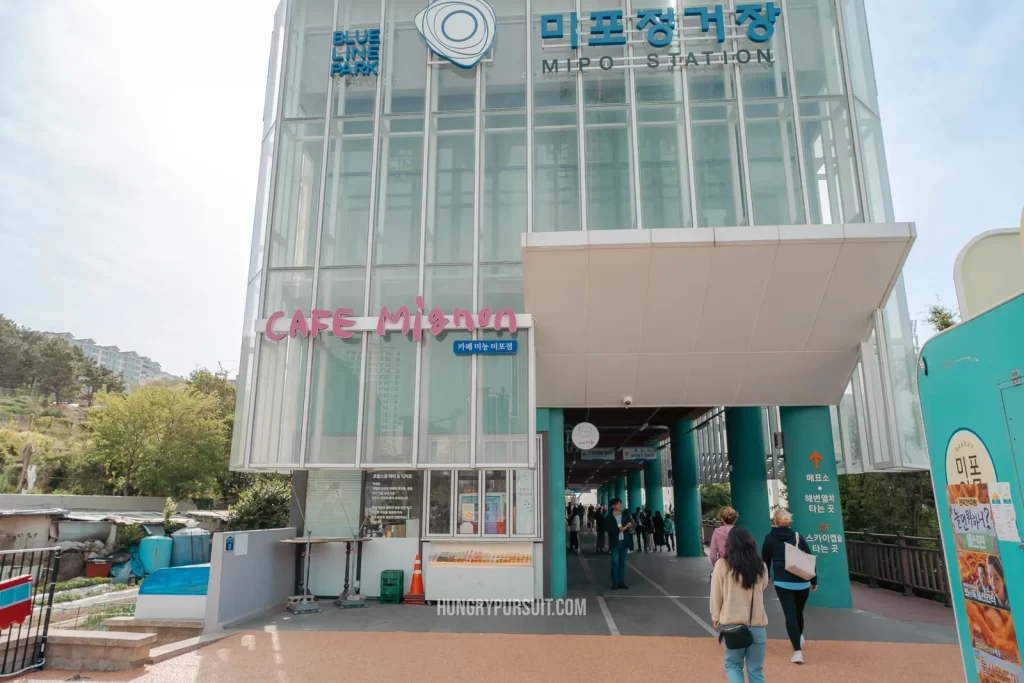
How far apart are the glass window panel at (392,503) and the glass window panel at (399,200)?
4.12m

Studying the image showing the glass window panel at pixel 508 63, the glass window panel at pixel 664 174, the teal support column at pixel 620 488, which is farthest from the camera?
the teal support column at pixel 620 488

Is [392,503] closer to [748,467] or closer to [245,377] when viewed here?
[245,377]

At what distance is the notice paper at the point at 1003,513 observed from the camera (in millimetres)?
3471

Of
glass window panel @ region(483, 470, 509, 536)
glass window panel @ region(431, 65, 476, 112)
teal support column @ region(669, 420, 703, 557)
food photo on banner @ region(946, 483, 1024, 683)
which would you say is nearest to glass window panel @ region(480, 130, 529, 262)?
glass window panel @ region(431, 65, 476, 112)

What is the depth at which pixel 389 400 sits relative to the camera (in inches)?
462

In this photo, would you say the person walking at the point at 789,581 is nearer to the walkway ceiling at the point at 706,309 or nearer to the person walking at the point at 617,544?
the walkway ceiling at the point at 706,309

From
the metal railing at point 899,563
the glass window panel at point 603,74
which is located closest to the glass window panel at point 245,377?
the glass window panel at point 603,74

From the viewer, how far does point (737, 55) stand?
12.5m

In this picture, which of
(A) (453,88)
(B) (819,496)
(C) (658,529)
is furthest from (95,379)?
(B) (819,496)

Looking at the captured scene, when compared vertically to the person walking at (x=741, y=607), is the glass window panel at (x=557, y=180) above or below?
above

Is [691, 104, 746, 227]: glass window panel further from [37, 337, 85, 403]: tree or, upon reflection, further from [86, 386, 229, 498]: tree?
[37, 337, 85, 403]: tree

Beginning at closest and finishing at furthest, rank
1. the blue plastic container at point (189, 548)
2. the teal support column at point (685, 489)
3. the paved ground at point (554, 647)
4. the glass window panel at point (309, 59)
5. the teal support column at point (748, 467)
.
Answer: the paved ground at point (554, 647) < the glass window panel at point (309, 59) < the teal support column at point (748, 467) < the blue plastic container at point (189, 548) < the teal support column at point (685, 489)

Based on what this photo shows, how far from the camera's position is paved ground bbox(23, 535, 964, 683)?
23.4 feet

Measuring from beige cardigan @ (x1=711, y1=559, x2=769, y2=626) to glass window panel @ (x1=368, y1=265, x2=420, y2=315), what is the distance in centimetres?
807
